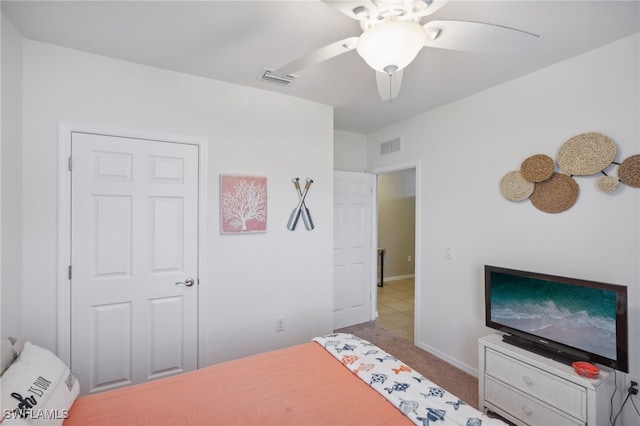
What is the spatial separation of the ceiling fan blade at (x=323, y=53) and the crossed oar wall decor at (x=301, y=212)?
1.49 metres

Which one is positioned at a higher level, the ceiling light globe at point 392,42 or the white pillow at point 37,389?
the ceiling light globe at point 392,42

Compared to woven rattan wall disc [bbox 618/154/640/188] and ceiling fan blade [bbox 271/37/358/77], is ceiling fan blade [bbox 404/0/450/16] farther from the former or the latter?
woven rattan wall disc [bbox 618/154/640/188]

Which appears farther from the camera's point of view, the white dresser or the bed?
the white dresser

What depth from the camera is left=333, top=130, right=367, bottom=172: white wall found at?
13.0 feet

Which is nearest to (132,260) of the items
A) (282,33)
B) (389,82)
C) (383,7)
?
(282,33)

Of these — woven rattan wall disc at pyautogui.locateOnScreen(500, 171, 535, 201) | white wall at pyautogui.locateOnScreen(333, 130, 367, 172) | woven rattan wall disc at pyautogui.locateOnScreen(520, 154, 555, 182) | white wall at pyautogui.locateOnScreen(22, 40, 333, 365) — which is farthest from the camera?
white wall at pyautogui.locateOnScreen(333, 130, 367, 172)

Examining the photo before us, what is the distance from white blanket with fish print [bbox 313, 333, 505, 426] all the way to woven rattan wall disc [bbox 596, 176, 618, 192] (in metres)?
1.64

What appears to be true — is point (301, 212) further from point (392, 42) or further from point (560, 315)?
point (560, 315)

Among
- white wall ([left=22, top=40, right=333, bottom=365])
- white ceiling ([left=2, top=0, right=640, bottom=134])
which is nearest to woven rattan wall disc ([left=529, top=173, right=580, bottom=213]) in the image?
white ceiling ([left=2, top=0, right=640, bottom=134])

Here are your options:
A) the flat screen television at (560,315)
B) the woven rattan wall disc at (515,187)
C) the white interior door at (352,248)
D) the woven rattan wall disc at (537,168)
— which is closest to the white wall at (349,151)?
the white interior door at (352,248)

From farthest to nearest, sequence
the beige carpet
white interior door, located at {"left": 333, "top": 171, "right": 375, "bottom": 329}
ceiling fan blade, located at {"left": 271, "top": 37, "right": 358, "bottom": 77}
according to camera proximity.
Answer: white interior door, located at {"left": 333, "top": 171, "right": 375, "bottom": 329} < the beige carpet < ceiling fan blade, located at {"left": 271, "top": 37, "right": 358, "bottom": 77}

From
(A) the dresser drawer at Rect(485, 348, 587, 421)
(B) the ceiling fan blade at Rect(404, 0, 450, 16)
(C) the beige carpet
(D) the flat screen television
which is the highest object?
(B) the ceiling fan blade at Rect(404, 0, 450, 16)

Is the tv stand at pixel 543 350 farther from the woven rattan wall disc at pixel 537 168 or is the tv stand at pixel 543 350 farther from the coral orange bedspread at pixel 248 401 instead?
the coral orange bedspread at pixel 248 401

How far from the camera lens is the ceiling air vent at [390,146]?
3609 millimetres
